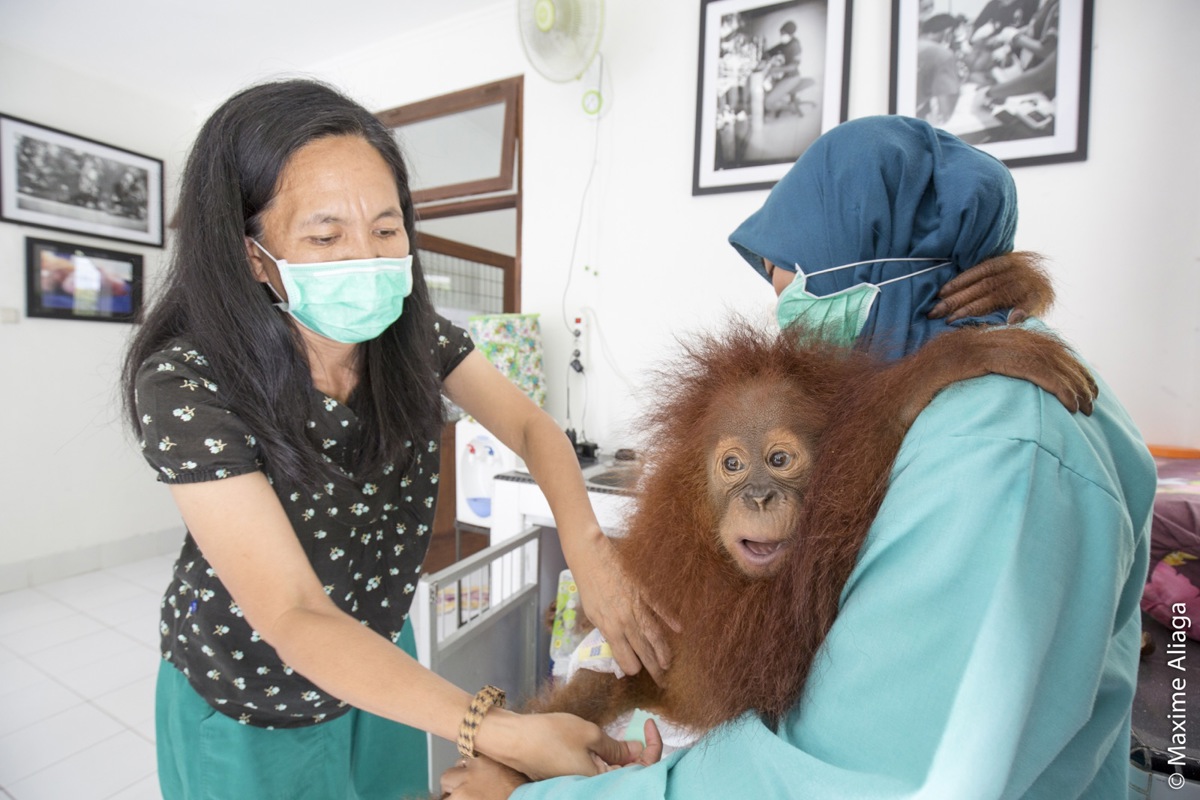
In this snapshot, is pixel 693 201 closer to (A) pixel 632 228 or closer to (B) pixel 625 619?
(A) pixel 632 228

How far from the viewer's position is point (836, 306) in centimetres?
76

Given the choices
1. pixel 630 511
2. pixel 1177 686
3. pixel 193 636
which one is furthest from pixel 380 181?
pixel 1177 686

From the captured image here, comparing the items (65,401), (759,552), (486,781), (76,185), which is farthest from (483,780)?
(76,185)

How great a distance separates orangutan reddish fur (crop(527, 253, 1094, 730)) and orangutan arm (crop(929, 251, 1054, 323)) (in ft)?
0.10

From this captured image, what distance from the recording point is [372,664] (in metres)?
0.76

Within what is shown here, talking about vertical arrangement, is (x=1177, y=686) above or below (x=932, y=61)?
below

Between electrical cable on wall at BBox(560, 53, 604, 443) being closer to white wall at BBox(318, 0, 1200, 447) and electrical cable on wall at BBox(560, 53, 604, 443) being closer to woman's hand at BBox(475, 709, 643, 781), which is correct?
white wall at BBox(318, 0, 1200, 447)

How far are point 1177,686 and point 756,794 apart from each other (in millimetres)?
1345

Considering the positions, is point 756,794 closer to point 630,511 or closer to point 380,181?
point 630,511

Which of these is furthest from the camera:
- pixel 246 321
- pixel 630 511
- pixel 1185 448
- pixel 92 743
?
pixel 92 743

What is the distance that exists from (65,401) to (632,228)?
373 cm

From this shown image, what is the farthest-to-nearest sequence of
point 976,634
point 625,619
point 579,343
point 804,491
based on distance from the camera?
point 579,343 → point 625,619 → point 804,491 → point 976,634

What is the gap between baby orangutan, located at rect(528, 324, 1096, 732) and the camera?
1.98ft

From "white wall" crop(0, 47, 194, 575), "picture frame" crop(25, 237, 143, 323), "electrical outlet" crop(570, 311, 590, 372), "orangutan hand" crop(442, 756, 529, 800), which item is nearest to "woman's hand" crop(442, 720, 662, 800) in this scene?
"orangutan hand" crop(442, 756, 529, 800)
